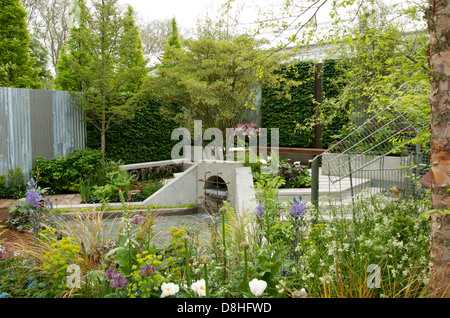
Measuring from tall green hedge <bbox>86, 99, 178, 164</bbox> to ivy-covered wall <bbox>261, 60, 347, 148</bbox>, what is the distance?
11.6 ft

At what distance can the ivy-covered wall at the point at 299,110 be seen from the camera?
34.2 ft

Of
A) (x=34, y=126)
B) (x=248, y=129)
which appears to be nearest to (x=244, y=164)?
(x=248, y=129)

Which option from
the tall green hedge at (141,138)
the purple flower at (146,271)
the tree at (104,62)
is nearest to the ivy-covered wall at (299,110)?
the tall green hedge at (141,138)

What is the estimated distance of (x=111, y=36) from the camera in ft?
27.7

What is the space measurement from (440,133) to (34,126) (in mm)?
8617

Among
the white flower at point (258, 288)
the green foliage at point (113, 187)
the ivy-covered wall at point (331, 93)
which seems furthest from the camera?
the ivy-covered wall at point (331, 93)

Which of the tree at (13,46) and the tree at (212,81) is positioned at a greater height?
the tree at (13,46)

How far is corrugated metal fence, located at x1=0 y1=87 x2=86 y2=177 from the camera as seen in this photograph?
7.48m

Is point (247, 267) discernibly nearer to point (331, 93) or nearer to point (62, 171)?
point (62, 171)

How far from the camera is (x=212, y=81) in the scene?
316 inches

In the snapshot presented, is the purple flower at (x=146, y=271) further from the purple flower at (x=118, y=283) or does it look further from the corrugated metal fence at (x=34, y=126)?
the corrugated metal fence at (x=34, y=126)

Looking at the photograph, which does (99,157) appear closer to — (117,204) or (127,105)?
(127,105)
